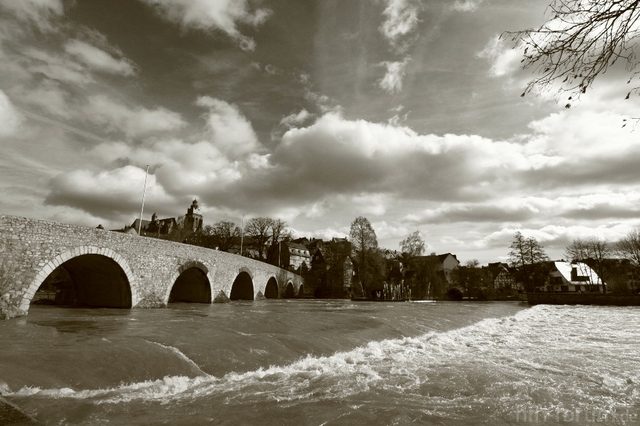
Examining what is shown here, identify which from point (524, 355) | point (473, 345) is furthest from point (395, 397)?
point (473, 345)

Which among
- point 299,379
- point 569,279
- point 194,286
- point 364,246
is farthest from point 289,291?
point 569,279

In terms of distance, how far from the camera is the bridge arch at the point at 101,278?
1734 centimetres

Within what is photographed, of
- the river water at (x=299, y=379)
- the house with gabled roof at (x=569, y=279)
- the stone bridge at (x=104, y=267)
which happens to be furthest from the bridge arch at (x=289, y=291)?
the house with gabled roof at (x=569, y=279)

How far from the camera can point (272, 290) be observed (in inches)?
1844

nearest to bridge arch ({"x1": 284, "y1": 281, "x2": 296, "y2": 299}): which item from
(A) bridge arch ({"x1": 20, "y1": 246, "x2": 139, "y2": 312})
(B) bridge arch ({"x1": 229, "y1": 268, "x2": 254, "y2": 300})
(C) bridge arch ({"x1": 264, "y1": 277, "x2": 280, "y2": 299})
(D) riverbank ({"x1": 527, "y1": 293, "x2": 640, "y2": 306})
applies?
(C) bridge arch ({"x1": 264, "y1": 277, "x2": 280, "y2": 299})

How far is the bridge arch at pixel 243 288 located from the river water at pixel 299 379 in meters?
24.4

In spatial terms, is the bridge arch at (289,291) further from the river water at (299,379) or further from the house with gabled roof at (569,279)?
the house with gabled roof at (569,279)

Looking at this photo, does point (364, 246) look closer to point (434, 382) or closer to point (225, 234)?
point (225, 234)

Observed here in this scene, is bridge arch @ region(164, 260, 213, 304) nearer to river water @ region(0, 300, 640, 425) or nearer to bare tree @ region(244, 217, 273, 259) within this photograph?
river water @ region(0, 300, 640, 425)

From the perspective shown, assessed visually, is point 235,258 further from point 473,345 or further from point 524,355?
point 524,355

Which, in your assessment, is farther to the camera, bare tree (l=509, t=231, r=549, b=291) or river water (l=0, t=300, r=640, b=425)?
bare tree (l=509, t=231, r=549, b=291)

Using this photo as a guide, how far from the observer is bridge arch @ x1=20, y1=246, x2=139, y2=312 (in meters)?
17.3

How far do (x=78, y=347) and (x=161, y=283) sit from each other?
13.3m

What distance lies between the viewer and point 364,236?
165 feet
